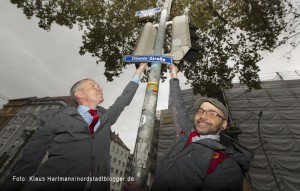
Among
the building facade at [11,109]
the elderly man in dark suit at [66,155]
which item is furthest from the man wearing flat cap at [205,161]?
the building facade at [11,109]

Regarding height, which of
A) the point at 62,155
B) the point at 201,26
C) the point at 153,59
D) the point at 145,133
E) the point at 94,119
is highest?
the point at 201,26

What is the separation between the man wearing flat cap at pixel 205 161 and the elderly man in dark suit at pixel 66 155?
55 centimetres

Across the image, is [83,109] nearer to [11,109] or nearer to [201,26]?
[201,26]

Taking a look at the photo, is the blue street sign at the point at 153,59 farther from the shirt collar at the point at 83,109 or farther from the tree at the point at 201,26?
the tree at the point at 201,26

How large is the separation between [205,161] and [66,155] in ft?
4.89

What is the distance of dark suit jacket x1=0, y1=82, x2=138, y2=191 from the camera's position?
1.85 metres

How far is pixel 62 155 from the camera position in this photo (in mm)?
1990

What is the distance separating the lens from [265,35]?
907 cm

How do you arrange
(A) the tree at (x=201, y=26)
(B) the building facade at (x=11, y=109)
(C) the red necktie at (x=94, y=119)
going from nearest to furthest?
(C) the red necktie at (x=94, y=119) → (A) the tree at (x=201, y=26) → (B) the building facade at (x=11, y=109)

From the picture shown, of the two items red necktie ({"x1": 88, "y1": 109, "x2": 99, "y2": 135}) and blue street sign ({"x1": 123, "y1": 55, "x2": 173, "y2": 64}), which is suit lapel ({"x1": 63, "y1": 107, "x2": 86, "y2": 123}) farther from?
blue street sign ({"x1": 123, "y1": 55, "x2": 173, "y2": 64})

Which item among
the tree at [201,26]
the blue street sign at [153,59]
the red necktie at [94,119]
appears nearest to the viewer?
the red necktie at [94,119]

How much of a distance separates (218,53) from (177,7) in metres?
3.82

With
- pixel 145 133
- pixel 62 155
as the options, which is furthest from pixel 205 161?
pixel 62 155

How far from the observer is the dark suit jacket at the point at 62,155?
6.05 feet
